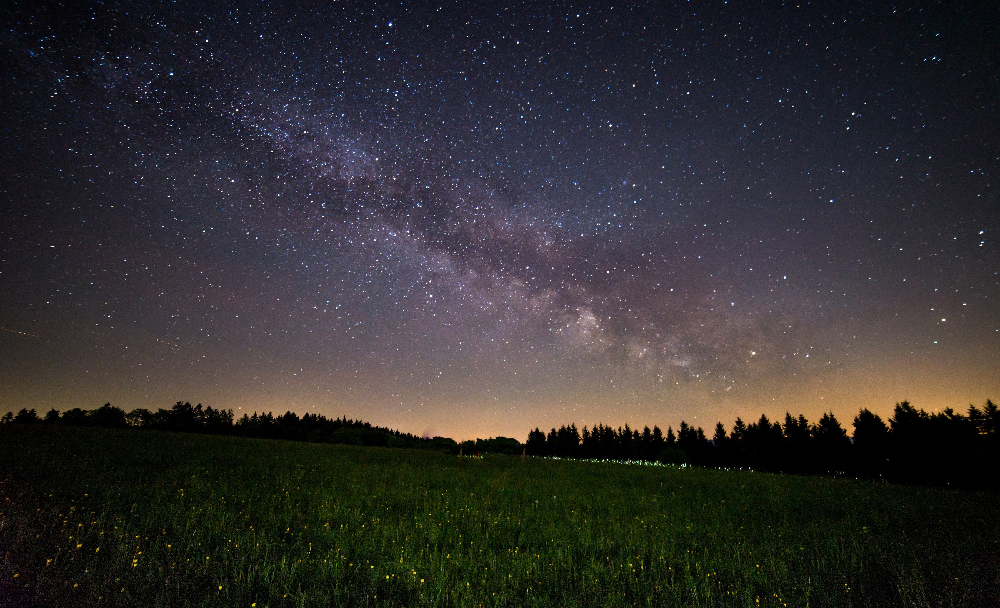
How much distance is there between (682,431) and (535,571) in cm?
8795

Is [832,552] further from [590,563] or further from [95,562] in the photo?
[95,562]

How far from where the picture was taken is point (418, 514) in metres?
11.7

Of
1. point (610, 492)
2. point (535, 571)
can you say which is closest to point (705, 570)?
point (535, 571)

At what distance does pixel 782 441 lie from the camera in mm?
61469

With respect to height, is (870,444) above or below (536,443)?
above

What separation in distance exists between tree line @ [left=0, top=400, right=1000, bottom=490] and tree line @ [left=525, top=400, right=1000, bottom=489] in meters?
0.10

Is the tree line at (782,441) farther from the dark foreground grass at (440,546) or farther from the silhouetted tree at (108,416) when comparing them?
the dark foreground grass at (440,546)

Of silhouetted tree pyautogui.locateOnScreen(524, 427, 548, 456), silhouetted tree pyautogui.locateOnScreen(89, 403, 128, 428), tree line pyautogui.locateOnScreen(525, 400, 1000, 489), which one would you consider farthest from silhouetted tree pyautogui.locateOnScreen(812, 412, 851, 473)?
silhouetted tree pyautogui.locateOnScreen(89, 403, 128, 428)

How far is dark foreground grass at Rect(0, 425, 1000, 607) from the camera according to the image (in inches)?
249

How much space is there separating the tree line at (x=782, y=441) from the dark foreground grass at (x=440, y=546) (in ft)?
75.5

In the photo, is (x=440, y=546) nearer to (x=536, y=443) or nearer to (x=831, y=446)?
(x=831, y=446)

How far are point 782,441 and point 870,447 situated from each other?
13147 mm

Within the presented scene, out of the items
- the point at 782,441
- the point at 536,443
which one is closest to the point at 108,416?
the point at 536,443

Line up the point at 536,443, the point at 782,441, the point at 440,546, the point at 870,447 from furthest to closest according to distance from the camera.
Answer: the point at 536,443 → the point at 782,441 → the point at 870,447 → the point at 440,546
